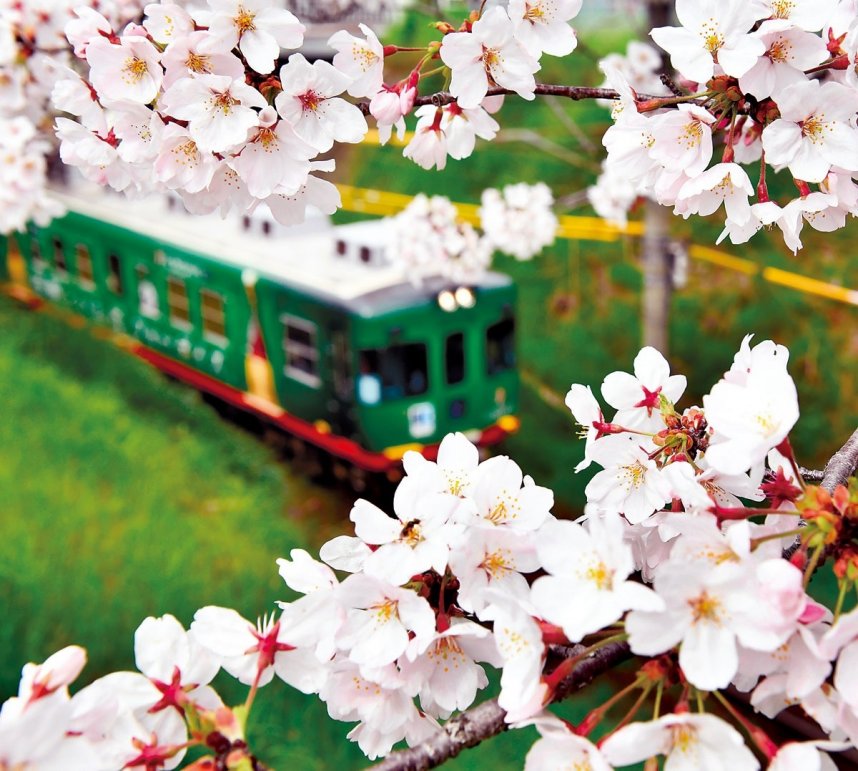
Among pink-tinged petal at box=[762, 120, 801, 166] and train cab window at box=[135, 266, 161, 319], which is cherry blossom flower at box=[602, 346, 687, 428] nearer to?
pink-tinged petal at box=[762, 120, 801, 166]

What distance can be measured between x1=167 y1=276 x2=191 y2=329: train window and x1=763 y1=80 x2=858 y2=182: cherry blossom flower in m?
4.72

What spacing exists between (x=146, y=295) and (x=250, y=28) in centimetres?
493

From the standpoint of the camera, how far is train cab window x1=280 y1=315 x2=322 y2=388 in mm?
4852

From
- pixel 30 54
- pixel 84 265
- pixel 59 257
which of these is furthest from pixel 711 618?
pixel 59 257

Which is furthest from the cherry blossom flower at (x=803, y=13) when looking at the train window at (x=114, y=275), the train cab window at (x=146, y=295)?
the train window at (x=114, y=275)

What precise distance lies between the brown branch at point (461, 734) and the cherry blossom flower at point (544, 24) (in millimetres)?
904

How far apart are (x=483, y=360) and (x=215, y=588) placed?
1643 mm

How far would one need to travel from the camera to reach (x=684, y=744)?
828mm

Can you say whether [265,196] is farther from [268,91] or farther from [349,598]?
[349,598]

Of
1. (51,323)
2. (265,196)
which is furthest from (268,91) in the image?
(51,323)

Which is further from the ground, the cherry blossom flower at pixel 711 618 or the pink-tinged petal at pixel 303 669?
the cherry blossom flower at pixel 711 618

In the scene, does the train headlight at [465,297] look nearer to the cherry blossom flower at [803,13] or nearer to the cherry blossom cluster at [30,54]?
the cherry blossom cluster at [30,54]

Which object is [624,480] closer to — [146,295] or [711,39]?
[711,39]

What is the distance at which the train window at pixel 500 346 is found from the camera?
4.86 m
